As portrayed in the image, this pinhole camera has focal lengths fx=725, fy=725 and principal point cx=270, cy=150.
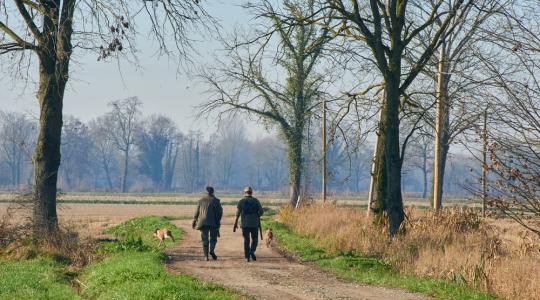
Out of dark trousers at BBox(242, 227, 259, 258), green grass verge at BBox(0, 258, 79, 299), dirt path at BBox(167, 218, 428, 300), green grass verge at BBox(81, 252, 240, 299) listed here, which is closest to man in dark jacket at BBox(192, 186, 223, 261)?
dirt path at BBox(167, 218, 428, 300)

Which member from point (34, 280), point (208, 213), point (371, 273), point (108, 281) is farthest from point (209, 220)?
point (34, 280)

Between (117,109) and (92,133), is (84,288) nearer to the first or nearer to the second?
(117,109)

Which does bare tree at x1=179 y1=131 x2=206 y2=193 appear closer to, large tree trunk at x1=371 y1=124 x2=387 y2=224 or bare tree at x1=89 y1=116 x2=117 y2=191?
bare tree at x1=89 y1=116 x2=117 y2=191

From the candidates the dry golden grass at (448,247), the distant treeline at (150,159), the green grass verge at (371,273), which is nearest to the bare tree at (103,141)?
the distant treeline at (150,159)

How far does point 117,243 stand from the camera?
21.2 metres

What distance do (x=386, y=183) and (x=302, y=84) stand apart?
2104cm

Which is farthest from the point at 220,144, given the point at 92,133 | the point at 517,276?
the point at 517,276

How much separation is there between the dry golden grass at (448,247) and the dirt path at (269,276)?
162cm

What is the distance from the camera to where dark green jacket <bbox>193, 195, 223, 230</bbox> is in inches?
756

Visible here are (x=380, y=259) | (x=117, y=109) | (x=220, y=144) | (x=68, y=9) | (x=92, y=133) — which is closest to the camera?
(x=380, y=259)

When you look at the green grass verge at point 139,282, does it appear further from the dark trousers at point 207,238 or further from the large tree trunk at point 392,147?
the large tree trunk at point 392,147

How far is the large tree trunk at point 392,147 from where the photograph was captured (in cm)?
2111

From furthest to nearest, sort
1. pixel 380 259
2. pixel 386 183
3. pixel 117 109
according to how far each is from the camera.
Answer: pixel 117 109
pixel 386 183
pixel 380 259

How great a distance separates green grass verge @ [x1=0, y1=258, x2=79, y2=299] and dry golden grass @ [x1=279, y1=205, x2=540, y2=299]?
7.59m
